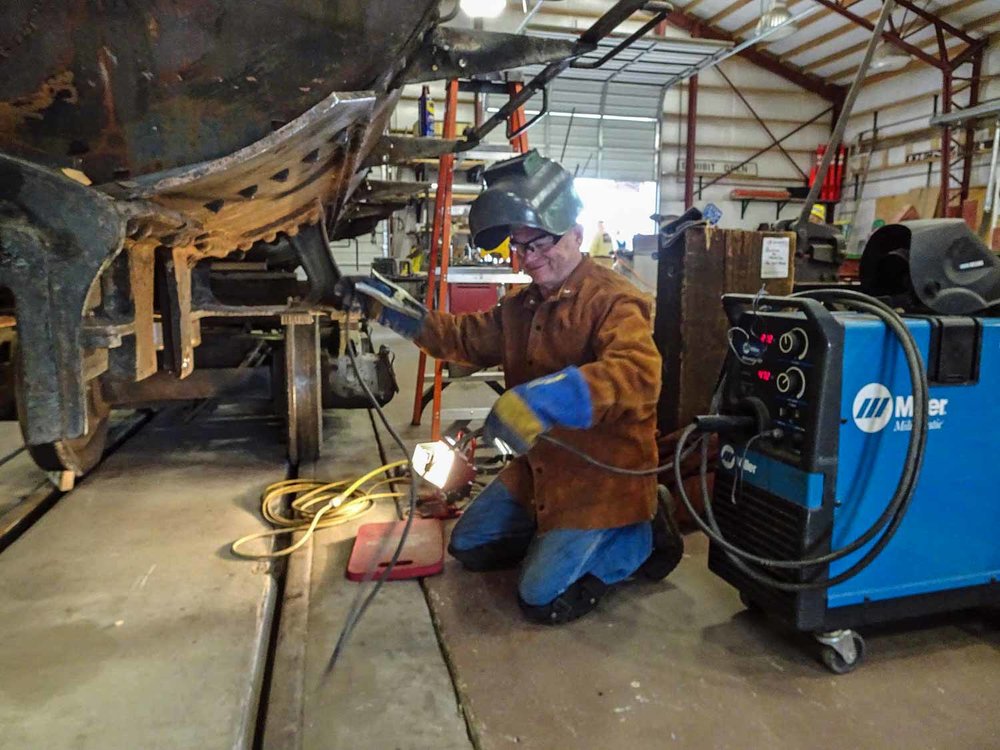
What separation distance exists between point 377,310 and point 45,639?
1.30 metres

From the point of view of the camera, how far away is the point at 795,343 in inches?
62.6

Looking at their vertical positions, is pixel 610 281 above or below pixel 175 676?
above

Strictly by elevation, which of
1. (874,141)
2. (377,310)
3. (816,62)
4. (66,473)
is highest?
(816,62)

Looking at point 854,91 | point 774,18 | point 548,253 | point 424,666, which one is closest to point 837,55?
point 774,18

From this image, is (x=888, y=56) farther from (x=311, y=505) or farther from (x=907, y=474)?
(x=311, y=505)

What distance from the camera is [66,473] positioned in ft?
→ 8.66

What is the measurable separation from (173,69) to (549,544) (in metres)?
1.47

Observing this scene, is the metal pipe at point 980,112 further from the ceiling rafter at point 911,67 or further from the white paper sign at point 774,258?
the white paper sign at point 774,258

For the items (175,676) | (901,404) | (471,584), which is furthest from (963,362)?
(175,676)

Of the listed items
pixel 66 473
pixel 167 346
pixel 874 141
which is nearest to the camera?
pixel 167 346

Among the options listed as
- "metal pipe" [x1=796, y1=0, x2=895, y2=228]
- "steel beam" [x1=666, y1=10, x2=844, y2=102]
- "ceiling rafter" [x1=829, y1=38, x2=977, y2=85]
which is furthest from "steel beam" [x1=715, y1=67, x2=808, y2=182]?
"metal pipe" [x1=796, y1=0, x2=895, y2=228]

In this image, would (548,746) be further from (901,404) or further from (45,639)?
(45,639)

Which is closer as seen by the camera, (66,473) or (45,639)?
(45,639)

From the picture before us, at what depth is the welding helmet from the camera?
70.9 inches
